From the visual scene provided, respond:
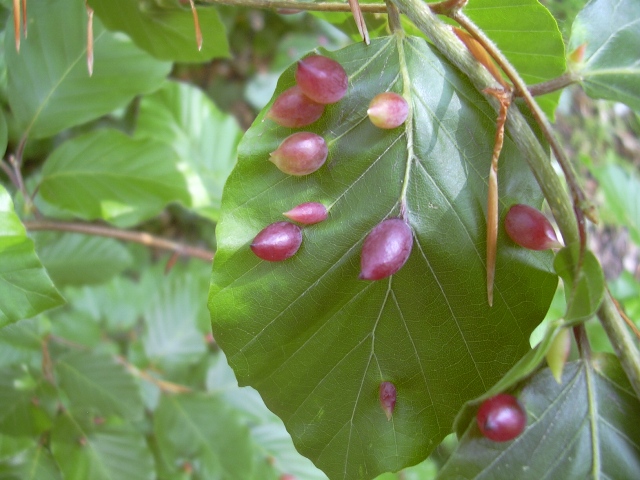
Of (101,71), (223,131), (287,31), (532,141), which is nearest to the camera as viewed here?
(532,141)

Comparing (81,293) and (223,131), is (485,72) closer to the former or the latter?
(223,131)

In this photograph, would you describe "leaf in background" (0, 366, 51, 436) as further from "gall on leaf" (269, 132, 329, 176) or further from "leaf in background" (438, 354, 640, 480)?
"leaf in background" (438, 354, 640, 480)

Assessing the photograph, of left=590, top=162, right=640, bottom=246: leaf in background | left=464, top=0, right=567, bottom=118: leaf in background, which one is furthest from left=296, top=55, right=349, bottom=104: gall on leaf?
left=590, top=162, right=640, bottom=246: leaf in background

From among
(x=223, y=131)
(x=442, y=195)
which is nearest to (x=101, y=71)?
(x=223, y=131)

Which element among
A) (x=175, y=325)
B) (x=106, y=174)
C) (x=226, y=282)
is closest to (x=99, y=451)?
(x=175, y=325)

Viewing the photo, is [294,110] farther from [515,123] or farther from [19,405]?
[19,405]

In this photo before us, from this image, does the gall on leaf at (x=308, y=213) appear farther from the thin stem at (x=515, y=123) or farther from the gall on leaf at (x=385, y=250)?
the thin stem at (x=515, y=123)
